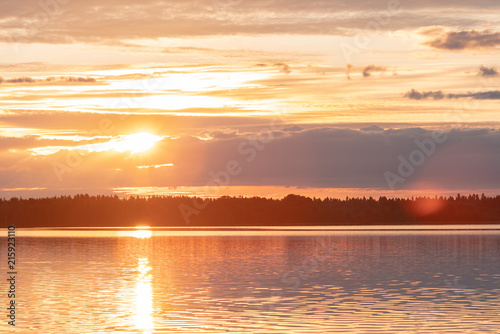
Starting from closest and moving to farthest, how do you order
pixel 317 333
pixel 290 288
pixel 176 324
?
pixel 317 333
pixel 176 324
pixel 290 288

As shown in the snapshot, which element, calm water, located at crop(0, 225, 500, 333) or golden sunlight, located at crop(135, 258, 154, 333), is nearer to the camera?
calm water, located at crop(0, 225, 500, 333)

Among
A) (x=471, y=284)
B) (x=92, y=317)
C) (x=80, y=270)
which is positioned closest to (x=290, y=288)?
(x=471, y=284)

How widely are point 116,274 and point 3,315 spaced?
80.2 feet

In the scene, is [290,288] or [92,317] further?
[290,288]

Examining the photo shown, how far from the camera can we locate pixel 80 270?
68.4 metres

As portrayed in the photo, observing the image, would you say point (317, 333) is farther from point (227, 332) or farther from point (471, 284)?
point (471, 284)

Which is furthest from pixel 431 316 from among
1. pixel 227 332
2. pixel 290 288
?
pixel 290 288

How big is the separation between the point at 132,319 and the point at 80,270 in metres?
30.6

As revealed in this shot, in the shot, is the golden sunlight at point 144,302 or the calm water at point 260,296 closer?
the calm water at point 260,296

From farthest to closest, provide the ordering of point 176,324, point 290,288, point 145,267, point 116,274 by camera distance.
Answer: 1. point 145,267
2. point 116,274
3. point 290,288
4. point 176,324

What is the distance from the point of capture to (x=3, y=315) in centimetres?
4000

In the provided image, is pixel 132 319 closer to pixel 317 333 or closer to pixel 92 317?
pixel 92 317

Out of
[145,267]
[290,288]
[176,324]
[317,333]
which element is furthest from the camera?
[145,267]

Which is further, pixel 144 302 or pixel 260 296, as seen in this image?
pixel 260 296
